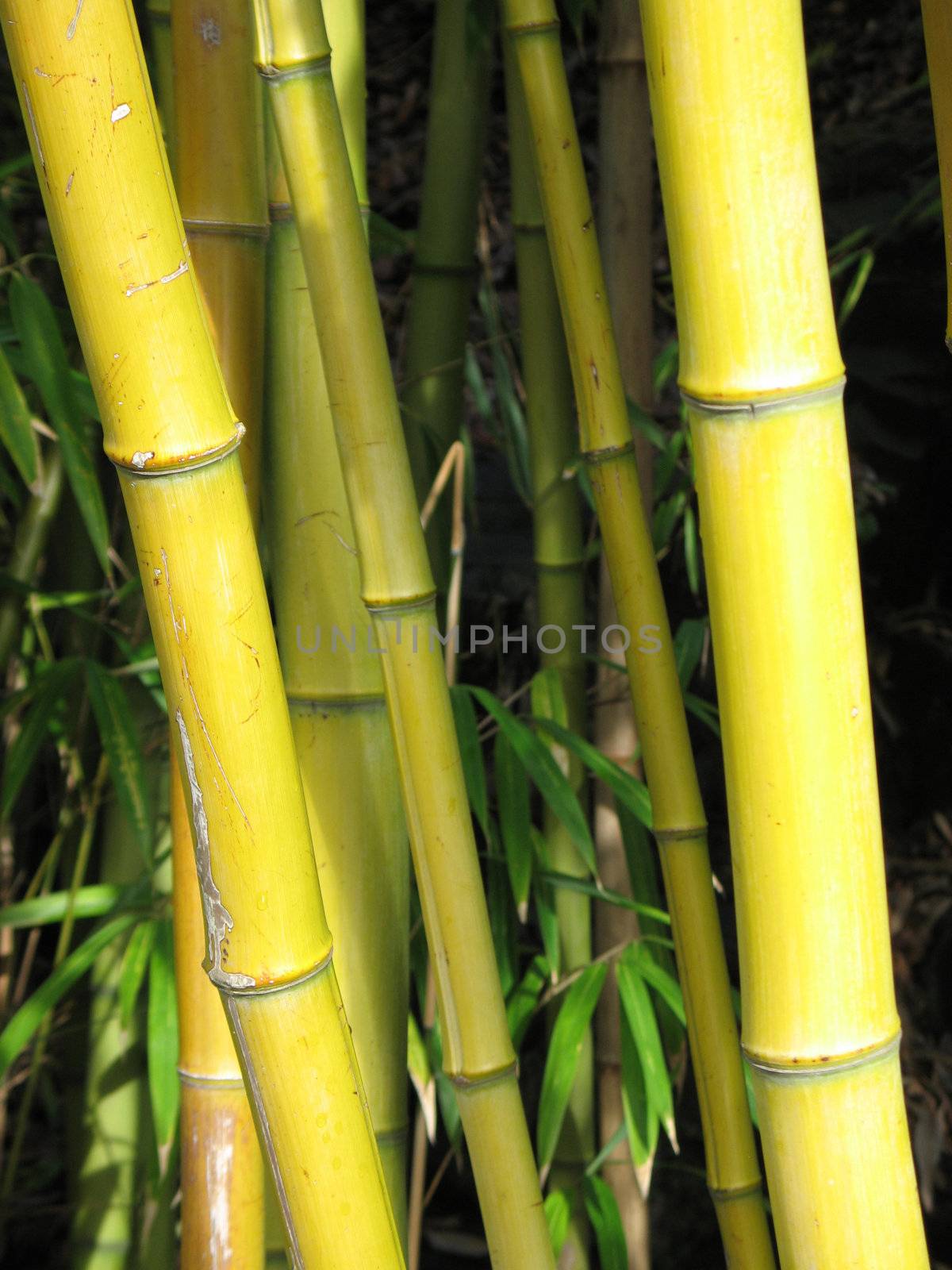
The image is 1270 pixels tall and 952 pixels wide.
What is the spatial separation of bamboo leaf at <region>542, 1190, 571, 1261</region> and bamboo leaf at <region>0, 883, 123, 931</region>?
0.40 m

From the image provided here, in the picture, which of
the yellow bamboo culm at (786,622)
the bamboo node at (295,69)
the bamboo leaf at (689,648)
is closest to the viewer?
the yellow bamboo culm at (786,622)

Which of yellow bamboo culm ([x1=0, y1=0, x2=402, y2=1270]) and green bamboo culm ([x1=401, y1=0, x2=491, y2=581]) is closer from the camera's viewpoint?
yellow bamboo culm ([x1=0, y1=0, x2=402, y2=1270])

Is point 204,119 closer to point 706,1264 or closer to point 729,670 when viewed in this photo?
point 729,670

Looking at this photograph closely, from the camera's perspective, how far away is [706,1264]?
155 centimetres

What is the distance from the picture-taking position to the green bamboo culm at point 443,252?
34.2 inches

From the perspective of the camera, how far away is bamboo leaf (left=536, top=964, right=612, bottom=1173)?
2.57ft

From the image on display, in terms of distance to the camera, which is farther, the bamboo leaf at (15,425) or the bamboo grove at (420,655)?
the bamboo leaf at (15,425)

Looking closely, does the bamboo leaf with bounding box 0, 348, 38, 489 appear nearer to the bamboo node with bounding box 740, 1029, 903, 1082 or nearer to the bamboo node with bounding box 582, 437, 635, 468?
the bamboo node with bounding box 582, 437, 635, 468

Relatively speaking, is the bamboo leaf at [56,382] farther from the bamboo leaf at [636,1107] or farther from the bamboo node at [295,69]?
the bamboo leaf at [636,1107]

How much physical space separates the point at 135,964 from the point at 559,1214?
0.38 metres

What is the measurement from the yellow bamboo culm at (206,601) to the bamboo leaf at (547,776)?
384 millimetres

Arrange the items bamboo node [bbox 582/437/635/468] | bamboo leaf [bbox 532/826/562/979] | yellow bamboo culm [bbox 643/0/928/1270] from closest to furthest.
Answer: yellow bamboo culm [bbox 643/0/928/1270] → bamboo node [bbox 582/437/635/468] → bamboo leaf [bbox 532/826/562/979]

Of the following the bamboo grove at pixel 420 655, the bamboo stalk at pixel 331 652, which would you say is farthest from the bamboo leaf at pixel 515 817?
the bamboo stalk at pixel 331 652

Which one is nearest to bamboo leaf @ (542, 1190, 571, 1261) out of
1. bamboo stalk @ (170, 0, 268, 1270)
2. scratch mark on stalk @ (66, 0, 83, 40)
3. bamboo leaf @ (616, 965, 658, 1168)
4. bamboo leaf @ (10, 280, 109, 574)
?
bamboo leaf @ (616, 965, 658, 1168)
